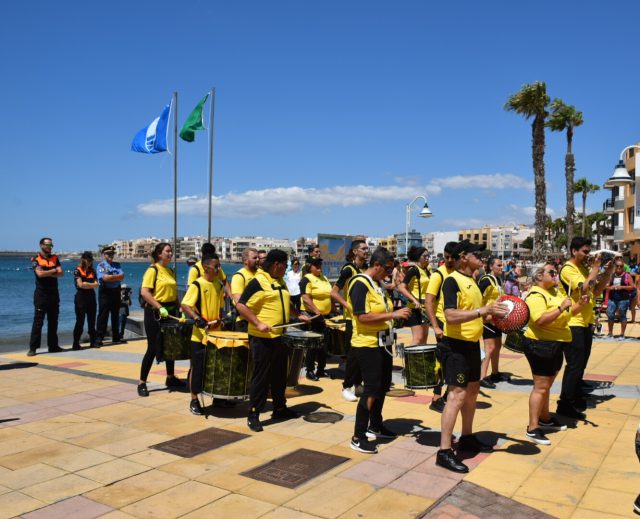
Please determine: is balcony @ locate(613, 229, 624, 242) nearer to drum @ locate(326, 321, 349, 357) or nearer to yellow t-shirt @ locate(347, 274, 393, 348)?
drum @ locate(326, 321, 349, 357)

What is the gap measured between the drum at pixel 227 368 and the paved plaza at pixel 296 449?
379 mm

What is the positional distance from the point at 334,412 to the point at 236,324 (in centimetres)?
218

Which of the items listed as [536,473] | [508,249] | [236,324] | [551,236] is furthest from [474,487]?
[508,249]

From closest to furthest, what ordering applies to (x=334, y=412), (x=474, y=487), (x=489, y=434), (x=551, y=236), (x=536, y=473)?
1. (x=474, y=487)
2. (x=536, y=473)
3. (x=489, y=434)
4. (x=334, y=412)
5. (x=551, y=236)

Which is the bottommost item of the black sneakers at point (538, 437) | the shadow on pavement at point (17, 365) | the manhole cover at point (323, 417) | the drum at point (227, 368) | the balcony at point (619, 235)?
the shadow on pavement at point (17, 365)

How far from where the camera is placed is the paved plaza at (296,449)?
14.2 feet

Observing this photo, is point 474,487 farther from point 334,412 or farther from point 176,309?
point 176,309

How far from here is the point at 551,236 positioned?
5453 inches

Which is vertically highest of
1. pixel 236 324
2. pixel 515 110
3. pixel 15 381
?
pixel 515 110

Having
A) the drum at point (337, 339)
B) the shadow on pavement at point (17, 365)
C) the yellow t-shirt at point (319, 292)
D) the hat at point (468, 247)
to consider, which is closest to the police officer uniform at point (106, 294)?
the shadow on pavement at point (17, 365)

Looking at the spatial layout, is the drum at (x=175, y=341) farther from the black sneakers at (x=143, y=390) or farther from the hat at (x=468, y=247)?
the hat at (x=468, y=247)

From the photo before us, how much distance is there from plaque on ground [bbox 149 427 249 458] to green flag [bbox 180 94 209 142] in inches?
635

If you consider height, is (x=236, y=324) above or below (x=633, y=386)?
above

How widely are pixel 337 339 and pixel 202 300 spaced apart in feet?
7.41
